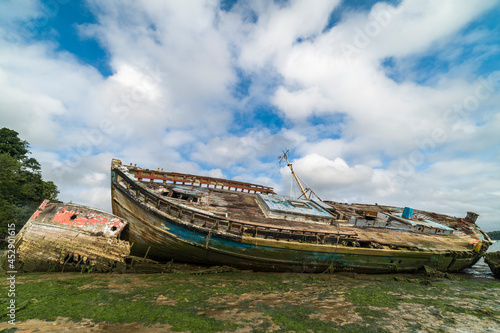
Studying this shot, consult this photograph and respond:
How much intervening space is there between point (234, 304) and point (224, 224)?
3.68 meters

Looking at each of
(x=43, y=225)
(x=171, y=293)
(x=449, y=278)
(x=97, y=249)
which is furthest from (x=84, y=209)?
(x=449, y=278)

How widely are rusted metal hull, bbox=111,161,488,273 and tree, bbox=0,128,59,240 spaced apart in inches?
749

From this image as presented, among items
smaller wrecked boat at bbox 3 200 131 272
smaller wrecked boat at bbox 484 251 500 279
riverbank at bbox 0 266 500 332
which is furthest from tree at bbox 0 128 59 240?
smaller wrecked boat at bbox 484 251 500 279

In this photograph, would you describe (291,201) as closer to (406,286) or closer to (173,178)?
(406,286)

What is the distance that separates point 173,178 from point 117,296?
7.54 metres

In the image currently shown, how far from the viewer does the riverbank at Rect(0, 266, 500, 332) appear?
4.38 m

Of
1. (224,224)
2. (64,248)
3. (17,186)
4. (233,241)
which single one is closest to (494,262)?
(233,241)

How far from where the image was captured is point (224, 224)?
8.87m

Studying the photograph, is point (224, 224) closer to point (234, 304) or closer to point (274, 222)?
point (274, 222)

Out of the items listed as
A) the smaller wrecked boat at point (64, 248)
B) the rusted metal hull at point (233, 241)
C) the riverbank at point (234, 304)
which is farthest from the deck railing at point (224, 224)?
the smaller wrecked boat at point (64, 248)

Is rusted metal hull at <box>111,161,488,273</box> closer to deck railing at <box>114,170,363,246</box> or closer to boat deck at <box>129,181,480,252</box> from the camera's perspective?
deck railing at <box>114,170,363,246</box>

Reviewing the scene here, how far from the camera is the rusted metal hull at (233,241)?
816 centimetres

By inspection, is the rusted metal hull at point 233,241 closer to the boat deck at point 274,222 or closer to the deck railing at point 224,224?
the deck railing at point 224,224

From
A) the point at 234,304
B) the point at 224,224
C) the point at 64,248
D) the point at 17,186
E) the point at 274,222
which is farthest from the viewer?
the point at 17,186
